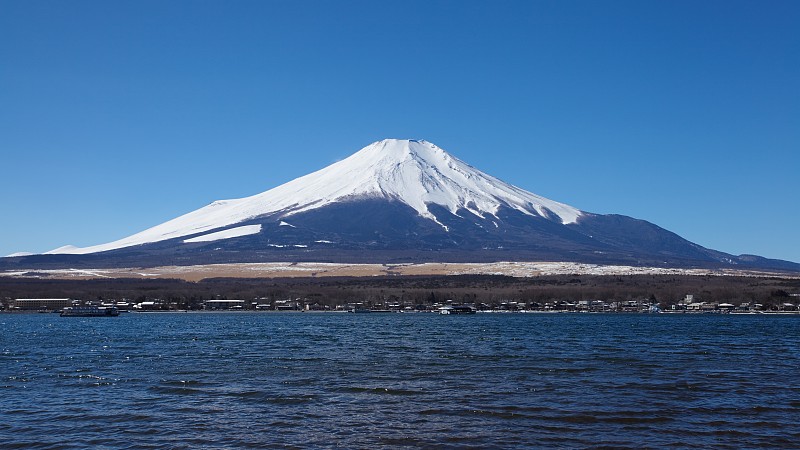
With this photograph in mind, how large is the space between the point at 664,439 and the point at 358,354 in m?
25.1

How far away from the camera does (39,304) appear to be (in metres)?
135

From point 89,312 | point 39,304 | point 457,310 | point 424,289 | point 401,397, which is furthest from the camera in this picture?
point 424,289

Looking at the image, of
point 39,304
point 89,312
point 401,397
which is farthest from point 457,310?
point 401,397

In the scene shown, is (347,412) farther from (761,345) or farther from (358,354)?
(761,345)

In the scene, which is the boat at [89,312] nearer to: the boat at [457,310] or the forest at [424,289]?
the forest at [424,289]

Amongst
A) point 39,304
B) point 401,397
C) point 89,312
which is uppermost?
Result: point 39,304

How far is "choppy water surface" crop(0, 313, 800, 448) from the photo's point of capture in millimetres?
21328

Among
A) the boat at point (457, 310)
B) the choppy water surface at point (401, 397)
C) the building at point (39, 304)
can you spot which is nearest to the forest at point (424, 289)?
the building at point (39, 304)

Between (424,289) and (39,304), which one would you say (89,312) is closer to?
(39,304)

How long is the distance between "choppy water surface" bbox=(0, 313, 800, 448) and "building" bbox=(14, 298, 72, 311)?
92.8 metres

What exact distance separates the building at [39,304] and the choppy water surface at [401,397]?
3654 inches

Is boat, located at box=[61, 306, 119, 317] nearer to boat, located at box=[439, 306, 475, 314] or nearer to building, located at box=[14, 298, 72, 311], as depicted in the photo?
building, located at box=[14, 298, 72, 311]

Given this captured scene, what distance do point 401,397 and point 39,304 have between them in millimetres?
122525

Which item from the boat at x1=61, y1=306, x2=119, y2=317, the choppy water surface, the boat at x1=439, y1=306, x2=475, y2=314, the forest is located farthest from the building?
the choppy water surface
